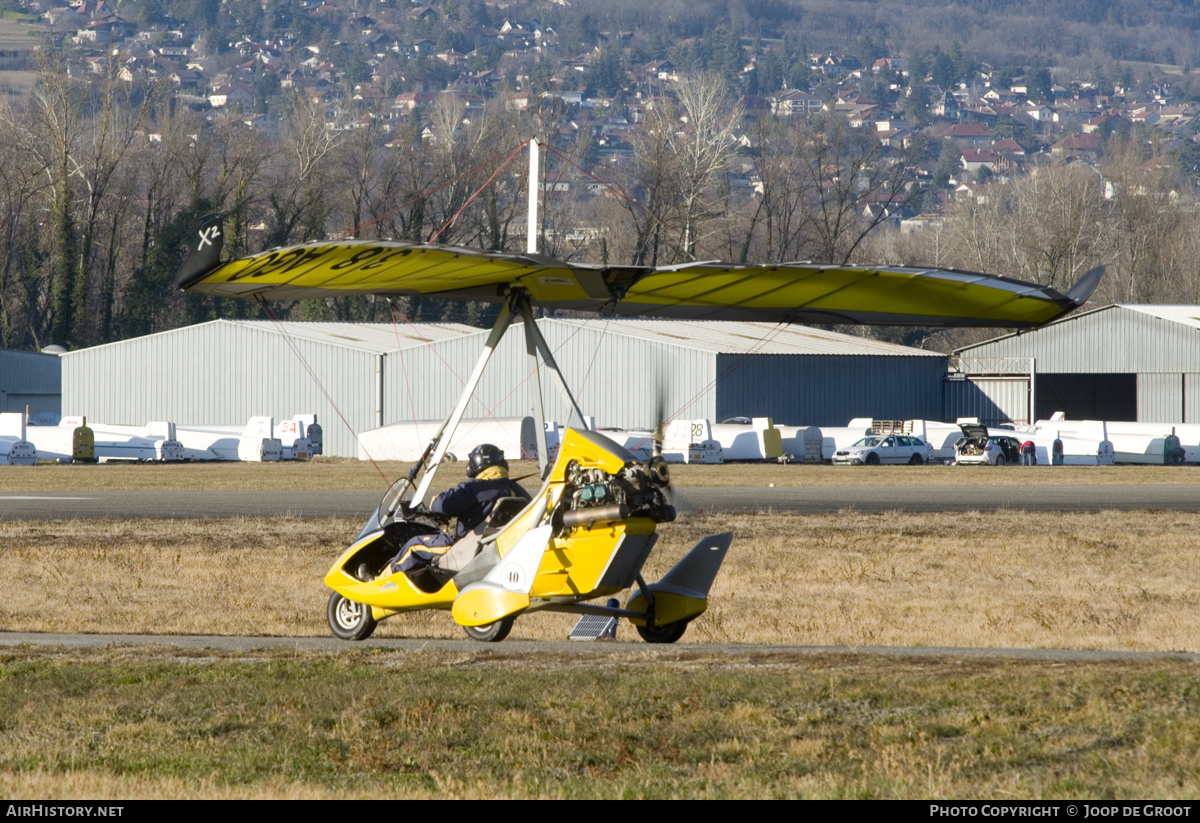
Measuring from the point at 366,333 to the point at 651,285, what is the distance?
184ft

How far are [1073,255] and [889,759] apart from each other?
301 feet

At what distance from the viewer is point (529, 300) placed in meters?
13.0

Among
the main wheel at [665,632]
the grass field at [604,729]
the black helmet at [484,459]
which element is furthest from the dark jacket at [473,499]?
the grass field at [604,729]

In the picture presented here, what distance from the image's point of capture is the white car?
174ft

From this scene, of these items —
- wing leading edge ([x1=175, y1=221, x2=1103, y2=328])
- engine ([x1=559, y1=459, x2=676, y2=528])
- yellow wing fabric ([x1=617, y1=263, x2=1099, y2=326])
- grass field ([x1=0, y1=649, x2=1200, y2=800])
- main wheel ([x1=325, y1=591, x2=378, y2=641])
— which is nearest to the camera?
grass field ([x1=0, y1=649, x2=1200, y2=800])

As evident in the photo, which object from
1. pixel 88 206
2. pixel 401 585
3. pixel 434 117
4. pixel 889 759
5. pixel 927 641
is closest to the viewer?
pixel 889 759

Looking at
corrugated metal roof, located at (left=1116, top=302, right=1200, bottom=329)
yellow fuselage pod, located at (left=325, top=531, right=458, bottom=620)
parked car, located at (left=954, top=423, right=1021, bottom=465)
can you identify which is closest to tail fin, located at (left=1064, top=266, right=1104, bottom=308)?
yellow fuselage pod, located at (left=325, top=531, right=458, bottom=620)

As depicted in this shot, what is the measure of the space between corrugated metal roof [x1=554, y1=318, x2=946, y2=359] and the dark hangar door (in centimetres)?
1104

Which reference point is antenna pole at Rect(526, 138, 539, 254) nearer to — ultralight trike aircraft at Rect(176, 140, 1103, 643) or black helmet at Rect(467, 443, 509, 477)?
ultralight trike aircraft at Rect(176, 140, 1103, 643)

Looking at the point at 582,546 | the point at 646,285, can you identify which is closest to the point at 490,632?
the point at 582,546

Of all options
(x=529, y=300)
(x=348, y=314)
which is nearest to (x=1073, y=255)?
(x=348, y=314)

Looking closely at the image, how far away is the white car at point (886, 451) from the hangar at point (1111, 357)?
12006 mm

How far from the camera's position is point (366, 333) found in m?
67.7

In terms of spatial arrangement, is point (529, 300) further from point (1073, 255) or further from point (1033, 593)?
point (1073, 255)
